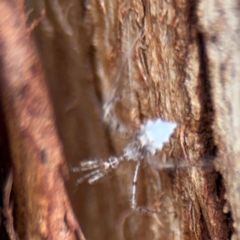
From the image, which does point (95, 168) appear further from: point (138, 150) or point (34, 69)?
point (34, 69)

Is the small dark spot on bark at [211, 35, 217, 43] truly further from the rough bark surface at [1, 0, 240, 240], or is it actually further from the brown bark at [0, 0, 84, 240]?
the brown bark at [0, 0, 84, 240]

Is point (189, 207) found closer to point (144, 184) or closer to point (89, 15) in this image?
point (144, 184)

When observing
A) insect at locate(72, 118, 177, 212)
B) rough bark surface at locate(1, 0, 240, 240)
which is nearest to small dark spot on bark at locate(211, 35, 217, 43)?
rough bark surface at locate(1, 0, 240, 240)

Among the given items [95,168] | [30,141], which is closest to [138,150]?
[95,168]

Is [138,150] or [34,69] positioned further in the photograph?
[138,150]

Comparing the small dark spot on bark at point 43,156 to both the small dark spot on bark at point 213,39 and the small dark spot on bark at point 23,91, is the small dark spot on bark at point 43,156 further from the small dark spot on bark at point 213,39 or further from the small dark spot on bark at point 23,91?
the small dark spot on bark at point 213,39

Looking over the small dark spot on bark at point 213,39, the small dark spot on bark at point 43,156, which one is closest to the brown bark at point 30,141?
the small dark spot on bark at point 43,156

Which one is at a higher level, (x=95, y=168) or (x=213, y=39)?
(x=213, y=39)

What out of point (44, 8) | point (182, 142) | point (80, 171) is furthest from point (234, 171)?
point (44, 8)
